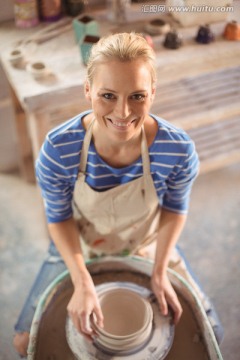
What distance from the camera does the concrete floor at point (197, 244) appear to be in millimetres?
1859

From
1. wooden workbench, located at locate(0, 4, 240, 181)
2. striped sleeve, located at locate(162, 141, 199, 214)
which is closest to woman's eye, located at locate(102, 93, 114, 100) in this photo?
striped sleeve, located at locate(162, 141, 199, 214)

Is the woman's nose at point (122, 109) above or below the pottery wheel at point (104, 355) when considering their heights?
above

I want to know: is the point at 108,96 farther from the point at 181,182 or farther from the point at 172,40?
the point at 172,40

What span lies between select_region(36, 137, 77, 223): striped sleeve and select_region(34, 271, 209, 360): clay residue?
216 mm

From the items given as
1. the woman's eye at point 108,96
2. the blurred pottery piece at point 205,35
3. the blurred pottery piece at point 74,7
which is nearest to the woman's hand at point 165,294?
the woman's eye at point 108,96

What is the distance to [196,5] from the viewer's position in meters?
1.64

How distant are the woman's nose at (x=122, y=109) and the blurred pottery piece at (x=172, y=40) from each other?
0.78 m

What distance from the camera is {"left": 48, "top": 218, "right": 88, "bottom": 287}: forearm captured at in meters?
1.24

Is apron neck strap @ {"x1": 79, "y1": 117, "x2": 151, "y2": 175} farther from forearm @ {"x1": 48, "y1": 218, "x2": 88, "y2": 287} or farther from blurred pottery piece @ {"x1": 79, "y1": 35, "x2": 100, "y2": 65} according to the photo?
blurred pottery piece @ {"x1": 79, "y1": 35, "x2": 100, "y2": 65}

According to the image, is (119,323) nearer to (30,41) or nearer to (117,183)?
(117,183)

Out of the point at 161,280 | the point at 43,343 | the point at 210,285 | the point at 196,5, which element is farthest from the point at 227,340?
the point at 196,5

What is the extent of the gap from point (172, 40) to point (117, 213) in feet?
2.52

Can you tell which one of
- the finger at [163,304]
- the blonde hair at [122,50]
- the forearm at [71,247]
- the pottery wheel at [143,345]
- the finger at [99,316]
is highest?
the blonde hair at [122,50]

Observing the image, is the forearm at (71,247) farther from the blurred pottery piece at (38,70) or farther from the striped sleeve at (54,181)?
the blurred pottery piece at (38,70)
